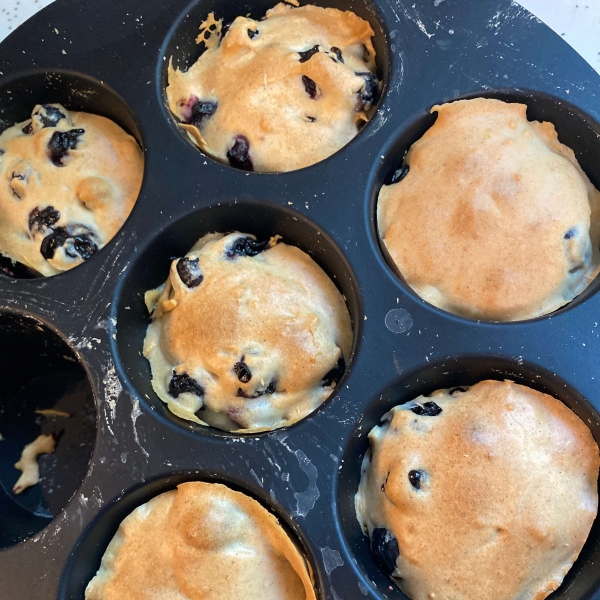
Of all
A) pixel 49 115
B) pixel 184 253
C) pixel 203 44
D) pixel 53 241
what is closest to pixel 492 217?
pixel 184 253

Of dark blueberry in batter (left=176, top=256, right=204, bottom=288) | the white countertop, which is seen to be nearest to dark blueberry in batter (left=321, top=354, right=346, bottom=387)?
dark blueberry in batter (left=176, top=256, right=204, bottom=288)

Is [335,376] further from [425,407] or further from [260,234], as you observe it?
[260,234]

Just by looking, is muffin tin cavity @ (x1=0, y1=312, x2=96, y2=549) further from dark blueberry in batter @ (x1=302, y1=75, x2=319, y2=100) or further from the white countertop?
the white countertop

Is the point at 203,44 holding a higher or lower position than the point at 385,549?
higher

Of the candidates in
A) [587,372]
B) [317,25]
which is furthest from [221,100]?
[587,372]

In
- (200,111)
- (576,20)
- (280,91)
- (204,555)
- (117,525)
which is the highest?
(576,20)

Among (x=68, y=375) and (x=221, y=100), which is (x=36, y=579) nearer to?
(x=68, y=375)

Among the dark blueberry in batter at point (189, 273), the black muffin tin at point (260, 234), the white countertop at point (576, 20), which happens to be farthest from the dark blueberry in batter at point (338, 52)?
the white countertop at point (576, 20)
